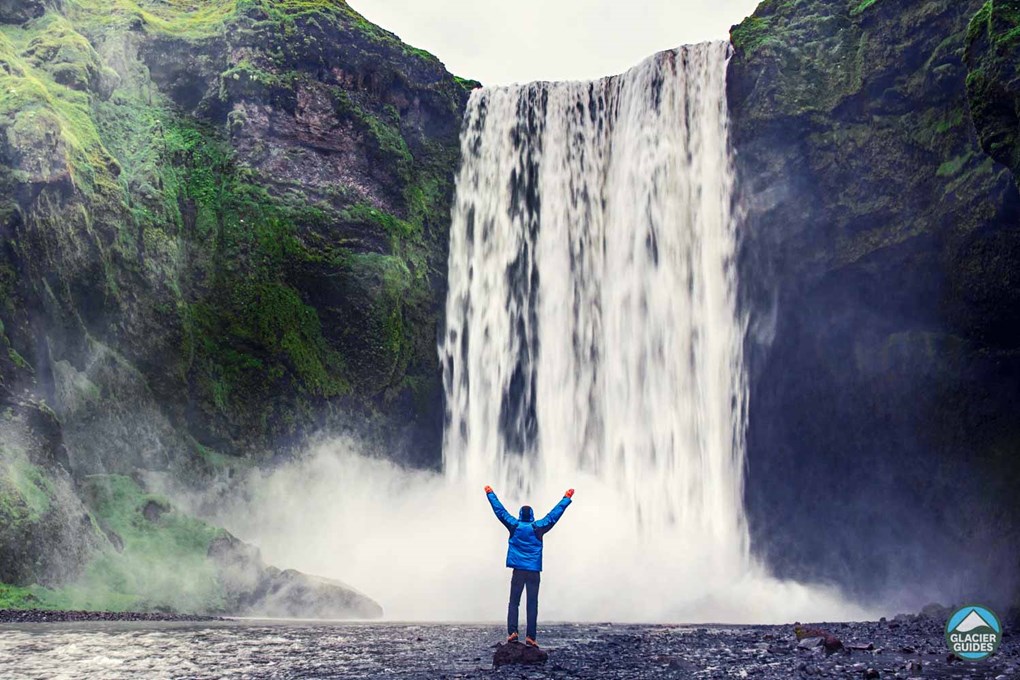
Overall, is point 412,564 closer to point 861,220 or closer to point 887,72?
point 861,220

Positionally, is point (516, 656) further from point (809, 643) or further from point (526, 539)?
point (809, 643)

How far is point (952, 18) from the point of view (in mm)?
26953

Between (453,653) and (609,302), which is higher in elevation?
(609,302)

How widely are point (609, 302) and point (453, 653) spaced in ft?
67.7

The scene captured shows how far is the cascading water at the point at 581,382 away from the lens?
1155 inches

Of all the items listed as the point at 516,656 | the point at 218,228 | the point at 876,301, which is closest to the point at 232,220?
the point at 218,228

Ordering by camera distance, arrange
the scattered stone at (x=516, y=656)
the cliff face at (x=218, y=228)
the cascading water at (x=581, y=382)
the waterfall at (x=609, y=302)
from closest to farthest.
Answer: the scattered stone at (x=516, y=656), the cliff face at (x=218, y=228), the cascading water at (x=581, y=382), the waterfall at (x=609, y=302)

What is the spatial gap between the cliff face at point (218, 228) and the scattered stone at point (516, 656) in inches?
617

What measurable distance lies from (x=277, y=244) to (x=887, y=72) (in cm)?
2025

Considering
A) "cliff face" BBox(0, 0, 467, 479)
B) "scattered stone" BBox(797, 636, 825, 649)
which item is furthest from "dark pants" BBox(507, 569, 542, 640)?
"cliff face" BBox(0, 0, 467, 479)

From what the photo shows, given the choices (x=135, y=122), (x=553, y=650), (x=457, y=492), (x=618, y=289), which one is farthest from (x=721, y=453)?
(x=135, y=122)

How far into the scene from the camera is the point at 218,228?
31.7 metres

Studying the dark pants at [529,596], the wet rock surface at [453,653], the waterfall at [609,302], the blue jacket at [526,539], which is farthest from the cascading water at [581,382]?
the blue jacket at [526,539]

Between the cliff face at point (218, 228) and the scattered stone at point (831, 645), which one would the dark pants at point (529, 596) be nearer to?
the scattered stone at point (831, 645)
